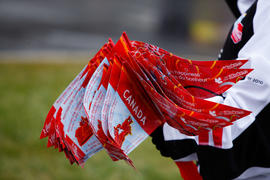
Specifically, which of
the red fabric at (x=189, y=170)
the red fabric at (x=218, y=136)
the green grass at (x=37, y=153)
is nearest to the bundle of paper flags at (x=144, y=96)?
the red fabric at (x=218, y=136)

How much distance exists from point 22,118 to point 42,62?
1.60 meters

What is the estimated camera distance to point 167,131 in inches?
41.4

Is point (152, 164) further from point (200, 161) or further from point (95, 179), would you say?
point (200, 161)

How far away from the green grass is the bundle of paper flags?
1.58 meters

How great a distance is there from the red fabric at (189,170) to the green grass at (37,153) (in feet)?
4.57

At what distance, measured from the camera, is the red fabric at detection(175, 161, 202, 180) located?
3.62 feet

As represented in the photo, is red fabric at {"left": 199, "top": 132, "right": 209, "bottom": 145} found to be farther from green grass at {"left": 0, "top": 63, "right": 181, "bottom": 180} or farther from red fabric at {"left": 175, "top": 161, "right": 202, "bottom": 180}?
green grass at {"left": 0, "top": 63, "right": 181, "bottom": 180}

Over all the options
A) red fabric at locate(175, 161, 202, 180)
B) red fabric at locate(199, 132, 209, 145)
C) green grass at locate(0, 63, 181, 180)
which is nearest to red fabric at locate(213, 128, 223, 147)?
red fabric at locate(199, 132, 209, 145)

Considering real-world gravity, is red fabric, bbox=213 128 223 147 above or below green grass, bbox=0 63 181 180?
below

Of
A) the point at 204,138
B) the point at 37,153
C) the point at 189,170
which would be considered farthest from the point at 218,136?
the point at 37,153

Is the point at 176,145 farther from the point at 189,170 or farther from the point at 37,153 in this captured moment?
the point at 37,153

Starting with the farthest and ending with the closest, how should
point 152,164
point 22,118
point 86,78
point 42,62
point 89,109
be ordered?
point 42,62 → point 22,118 → point 152,164 → point 86,78 → point 89,109

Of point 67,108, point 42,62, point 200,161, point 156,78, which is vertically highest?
point 42,62

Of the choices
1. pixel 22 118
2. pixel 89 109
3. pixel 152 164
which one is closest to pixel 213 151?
pixel 89 109
